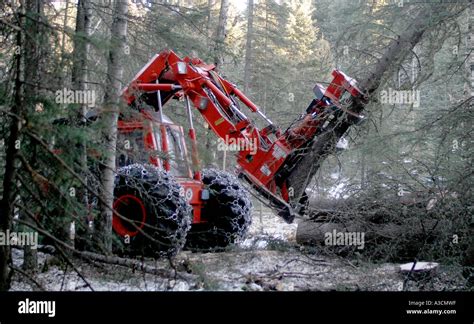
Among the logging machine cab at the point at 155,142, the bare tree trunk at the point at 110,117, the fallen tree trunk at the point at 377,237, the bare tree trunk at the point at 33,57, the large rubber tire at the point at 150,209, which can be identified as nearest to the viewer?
the bare tree trunk at the point at 33,57

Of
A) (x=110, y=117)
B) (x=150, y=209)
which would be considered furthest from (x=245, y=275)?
(x=110, y=117)

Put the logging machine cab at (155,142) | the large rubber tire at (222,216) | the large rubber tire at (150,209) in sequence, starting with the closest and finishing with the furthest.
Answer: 1. the logging machine cab at (155,142)
2. the large rubber tire at (150,209)
3. the large rubber tire at (222,216)

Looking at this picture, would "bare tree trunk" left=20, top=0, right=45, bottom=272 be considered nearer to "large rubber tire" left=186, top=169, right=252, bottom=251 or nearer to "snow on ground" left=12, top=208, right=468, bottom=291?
"snow on ground" left=12, top=208, right=468, bottom=291

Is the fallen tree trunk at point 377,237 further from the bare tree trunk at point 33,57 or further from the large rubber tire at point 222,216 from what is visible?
the bare tree trunk at point 33,57

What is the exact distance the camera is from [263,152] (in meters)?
6.17

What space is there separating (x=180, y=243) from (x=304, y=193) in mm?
1697

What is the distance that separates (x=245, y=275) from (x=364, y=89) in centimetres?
243

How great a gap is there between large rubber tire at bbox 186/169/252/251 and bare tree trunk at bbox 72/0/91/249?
203cm

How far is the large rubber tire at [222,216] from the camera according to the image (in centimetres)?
641

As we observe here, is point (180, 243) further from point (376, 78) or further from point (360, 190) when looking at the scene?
point (376, 78)

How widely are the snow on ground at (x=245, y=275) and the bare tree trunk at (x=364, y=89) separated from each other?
32.6 inches

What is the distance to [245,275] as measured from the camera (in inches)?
175

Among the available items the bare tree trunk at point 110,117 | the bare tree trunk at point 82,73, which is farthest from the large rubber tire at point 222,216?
the bare tree trunk at point 82,73
